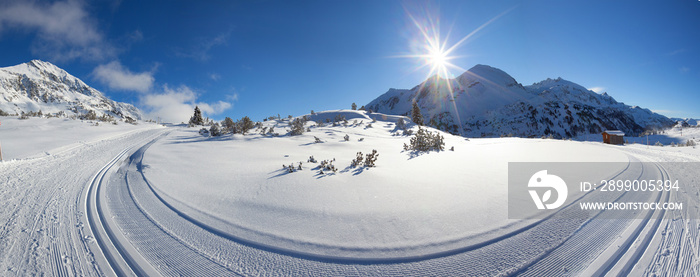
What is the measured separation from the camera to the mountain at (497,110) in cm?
4397

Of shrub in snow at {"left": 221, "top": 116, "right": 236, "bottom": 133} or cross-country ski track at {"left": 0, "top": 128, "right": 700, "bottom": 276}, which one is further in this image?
shrub in snow at {"left": 221, "top": 116, "right": 236, "bottom": 133}

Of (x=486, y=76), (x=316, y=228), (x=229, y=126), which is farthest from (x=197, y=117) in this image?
(x=486, y=76)

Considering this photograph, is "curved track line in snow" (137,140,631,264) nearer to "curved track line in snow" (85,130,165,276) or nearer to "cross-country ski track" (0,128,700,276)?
"cross-country ski track" (0,128,700,276)

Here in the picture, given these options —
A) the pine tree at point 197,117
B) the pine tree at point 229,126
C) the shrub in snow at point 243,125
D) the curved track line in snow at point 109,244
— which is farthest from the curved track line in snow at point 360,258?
the pine tree at point 197,117

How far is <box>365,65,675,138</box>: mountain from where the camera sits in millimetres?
43969

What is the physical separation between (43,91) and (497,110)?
130727 mm

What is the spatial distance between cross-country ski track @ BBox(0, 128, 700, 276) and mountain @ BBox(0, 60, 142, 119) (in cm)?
6868

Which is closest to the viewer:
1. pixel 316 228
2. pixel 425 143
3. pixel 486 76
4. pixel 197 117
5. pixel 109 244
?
pixel 109 244

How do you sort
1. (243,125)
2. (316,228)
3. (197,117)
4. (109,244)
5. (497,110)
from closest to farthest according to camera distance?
1. (109,244)
2. (316,228)
3. (243,125)
4. (197,117)
5. (497,110)

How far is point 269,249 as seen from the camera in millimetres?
1979

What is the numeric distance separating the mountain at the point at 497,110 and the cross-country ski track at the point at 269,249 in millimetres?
31499

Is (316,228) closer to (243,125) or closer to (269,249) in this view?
(269,249)

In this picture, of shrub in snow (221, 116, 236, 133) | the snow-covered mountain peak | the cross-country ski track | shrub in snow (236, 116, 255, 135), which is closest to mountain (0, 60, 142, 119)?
shrub in snow (221, 116, 236, 133)

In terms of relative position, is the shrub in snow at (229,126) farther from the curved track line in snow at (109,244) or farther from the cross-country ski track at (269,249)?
the cross-country ski track at (269,249)
